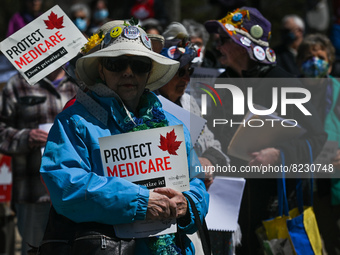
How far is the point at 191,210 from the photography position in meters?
3.49

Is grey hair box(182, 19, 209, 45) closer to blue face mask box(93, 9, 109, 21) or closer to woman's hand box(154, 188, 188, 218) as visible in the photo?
blue face mask box(93, 9, 109, 21)

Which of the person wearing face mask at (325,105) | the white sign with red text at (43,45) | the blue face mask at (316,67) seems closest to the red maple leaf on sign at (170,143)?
the white sign with red text at (43,45)

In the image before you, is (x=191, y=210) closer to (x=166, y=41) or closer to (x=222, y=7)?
(x=166, y=41)

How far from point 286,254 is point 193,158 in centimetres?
144

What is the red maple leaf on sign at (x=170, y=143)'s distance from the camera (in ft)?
11.4

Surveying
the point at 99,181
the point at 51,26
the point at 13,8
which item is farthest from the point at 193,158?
the point at 13,8

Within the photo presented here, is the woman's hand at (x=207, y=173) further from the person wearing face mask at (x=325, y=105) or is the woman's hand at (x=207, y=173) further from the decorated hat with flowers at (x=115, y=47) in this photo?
the person wearing face mask at (x=325, y=105)

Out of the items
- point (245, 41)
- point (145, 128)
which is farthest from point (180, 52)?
point (145, 128)

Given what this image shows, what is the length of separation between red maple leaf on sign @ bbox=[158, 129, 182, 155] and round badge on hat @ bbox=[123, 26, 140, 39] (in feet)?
1.97

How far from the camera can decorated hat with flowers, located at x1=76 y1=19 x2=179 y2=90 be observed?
11.6 feet

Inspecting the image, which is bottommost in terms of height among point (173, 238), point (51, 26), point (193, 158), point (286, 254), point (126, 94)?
point (286, 254)

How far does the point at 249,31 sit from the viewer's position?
5.42 meters

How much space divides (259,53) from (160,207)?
7.71 ft

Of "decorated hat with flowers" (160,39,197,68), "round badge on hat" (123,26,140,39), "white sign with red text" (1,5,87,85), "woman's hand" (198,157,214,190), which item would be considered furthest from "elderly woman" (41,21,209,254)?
"decorated hat with flowers" (160,39,197,68)
